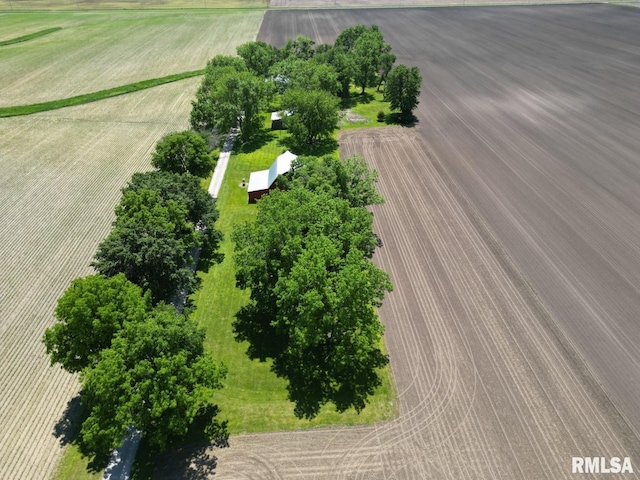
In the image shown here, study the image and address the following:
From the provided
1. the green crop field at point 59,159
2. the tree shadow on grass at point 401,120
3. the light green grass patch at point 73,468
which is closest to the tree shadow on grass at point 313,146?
the tree shadow on grass at point 401,120

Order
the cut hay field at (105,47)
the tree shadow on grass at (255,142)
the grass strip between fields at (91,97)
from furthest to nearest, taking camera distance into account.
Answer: the cut hay field at (105,47), the grass strip between fields at (91,97), the tree shadow on grass at (255,142)

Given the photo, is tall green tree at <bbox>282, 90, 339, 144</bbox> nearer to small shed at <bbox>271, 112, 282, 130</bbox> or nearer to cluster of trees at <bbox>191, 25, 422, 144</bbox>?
cluster of trees at <bbox>191, 25, 422, 144</bbox>

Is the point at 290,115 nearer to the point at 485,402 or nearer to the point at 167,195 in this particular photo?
the point at 167,195

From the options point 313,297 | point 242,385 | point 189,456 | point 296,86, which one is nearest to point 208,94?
point 296,86

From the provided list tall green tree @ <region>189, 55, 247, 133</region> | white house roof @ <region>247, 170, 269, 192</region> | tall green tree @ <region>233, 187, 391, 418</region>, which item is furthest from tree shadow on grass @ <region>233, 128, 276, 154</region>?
tall green tree @ <region>233, 187, 391, 418</region>

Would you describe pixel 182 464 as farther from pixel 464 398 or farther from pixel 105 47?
pixel 105 47

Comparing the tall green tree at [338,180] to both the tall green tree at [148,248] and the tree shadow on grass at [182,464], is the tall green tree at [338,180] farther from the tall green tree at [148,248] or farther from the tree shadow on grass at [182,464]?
the tree shadow on grass at [182,464]

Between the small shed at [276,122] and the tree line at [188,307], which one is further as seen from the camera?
the small shed at [276,122]
